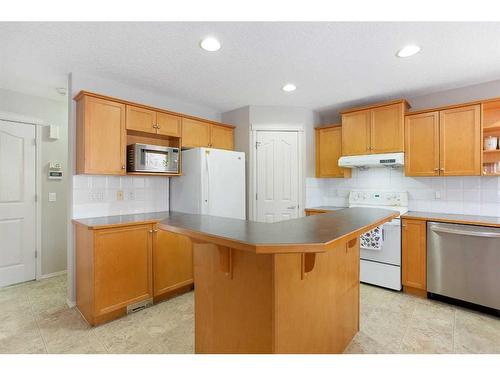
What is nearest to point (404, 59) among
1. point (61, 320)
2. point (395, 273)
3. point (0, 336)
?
point (395, 273)

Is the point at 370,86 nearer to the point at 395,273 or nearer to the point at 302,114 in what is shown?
the point at 302,114

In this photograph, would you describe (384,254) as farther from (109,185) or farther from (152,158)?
(109,185)

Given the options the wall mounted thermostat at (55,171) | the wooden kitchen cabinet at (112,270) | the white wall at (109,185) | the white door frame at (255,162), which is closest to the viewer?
the wooden kitchen cabinet at (112,270)

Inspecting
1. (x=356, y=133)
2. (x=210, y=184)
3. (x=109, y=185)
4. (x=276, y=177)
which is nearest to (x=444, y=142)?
(x=356, y=133)

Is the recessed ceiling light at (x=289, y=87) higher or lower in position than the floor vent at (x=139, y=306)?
higher

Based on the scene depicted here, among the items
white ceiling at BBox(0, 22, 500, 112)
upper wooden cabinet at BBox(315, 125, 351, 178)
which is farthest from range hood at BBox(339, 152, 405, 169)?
white ceiling at BBox(0, 22, 500, 112)

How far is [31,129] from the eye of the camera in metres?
3.33

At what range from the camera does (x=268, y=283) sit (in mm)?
1271

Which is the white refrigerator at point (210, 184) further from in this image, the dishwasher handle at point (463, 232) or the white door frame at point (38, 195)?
the dishwasher handle at point (463, 232)

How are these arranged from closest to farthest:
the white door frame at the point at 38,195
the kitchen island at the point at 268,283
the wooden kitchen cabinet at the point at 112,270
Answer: the kitchen island at the point at 268,283 < the wooden kitchen cabinet at the point at 112,270 < the white door frame at the point at 38,195

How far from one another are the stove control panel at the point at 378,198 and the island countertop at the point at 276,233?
2.14 m

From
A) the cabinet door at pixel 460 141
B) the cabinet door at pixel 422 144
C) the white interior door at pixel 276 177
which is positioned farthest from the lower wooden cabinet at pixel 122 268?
the cabinet door at pixel 460 141

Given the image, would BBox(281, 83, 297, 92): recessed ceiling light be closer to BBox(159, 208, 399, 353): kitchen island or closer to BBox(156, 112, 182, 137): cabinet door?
BBox(156, 112, 182, 137): cabinet door

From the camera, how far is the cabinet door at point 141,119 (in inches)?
111
